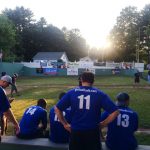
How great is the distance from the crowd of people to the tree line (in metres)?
62.4

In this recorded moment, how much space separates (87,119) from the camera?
5.66 metres

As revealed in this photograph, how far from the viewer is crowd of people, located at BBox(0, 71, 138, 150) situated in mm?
5660

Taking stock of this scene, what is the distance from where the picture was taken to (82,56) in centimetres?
9606

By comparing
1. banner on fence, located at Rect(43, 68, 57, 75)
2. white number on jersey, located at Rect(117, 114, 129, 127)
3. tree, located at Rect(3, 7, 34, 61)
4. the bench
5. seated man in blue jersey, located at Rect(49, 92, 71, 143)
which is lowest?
banner on fence, located at Rect(43, 68, 57, 75)

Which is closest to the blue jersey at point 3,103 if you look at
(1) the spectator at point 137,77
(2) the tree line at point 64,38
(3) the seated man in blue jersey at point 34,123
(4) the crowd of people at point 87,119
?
(4) the crowd of people at point 87,119

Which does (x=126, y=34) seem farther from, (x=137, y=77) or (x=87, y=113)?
(x=87, y=113)

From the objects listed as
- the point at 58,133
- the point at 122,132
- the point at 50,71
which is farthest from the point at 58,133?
the point at 50,71

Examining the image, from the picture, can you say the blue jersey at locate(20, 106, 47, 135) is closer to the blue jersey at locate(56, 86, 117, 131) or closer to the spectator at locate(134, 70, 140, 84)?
the blue jersey at locate(56, 86, 117, 131)

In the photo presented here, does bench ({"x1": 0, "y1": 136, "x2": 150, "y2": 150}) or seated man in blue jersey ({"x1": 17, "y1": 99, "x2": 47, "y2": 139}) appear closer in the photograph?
bench ({"x1": 0, "y1": 136, "x2": 150, "y2": 150})

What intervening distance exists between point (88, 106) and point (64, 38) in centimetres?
8591

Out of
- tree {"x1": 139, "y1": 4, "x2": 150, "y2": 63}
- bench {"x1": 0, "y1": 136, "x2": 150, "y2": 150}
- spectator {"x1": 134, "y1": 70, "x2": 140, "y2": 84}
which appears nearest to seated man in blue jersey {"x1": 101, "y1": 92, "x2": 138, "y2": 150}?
bench {"x1": 0, "y1": 136, "x2": 150, "y2": 150}

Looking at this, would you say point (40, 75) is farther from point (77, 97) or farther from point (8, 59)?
point (77, 97)

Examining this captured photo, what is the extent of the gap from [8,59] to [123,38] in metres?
25.9

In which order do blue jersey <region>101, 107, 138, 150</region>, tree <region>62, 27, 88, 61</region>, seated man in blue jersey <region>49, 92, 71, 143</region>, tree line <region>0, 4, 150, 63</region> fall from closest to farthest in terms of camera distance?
1. blue jersey <region>101, 107, 138, 150</region>
2. seated man in blue jersey <region>49, 92, 71, 143</region>
3. tree line <region>0, 4, 150, 63</region>
4. tree <region>62, 27, 88, 61</region>
